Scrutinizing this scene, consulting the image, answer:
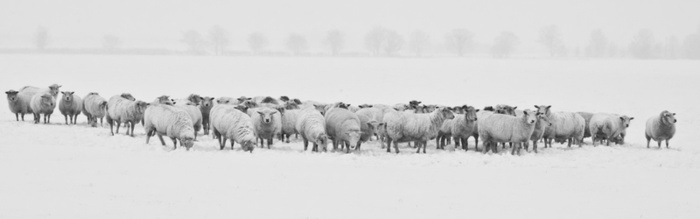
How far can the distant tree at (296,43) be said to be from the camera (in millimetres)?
132750

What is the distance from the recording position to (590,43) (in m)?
151

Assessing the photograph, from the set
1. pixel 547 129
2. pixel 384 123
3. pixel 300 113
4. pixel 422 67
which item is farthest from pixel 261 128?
pixel 422 67

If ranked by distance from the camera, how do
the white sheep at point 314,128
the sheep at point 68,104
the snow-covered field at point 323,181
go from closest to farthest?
the snow-covered field at point 323,181 → the white sheep at point 314,128 → the sheep at point 68,104

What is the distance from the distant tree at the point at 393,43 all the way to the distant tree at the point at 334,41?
456 inches

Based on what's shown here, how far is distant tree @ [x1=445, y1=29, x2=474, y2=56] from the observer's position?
12738cm

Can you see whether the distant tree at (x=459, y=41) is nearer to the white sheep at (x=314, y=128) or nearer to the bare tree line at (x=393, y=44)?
the bare tree line at (x=393, y=44)

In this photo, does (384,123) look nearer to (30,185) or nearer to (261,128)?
(261,128)

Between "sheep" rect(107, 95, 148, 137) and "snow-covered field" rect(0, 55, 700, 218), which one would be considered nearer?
"snow-covered field" rect(0, 55, 700, 218)

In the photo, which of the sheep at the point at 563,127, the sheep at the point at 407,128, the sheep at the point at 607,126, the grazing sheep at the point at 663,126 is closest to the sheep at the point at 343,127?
the sheep at the point at 407,128

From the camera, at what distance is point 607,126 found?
84.1ft

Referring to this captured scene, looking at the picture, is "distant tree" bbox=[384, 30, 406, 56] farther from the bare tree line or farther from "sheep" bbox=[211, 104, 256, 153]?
"sheep" bbox=[211, 104, 256, 153]

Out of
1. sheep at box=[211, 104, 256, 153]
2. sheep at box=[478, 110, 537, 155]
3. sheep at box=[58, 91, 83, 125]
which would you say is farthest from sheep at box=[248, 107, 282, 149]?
sheep at box=[58, 91, 83, 125]

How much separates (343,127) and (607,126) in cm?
1213

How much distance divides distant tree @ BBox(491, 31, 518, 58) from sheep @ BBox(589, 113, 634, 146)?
314ft
